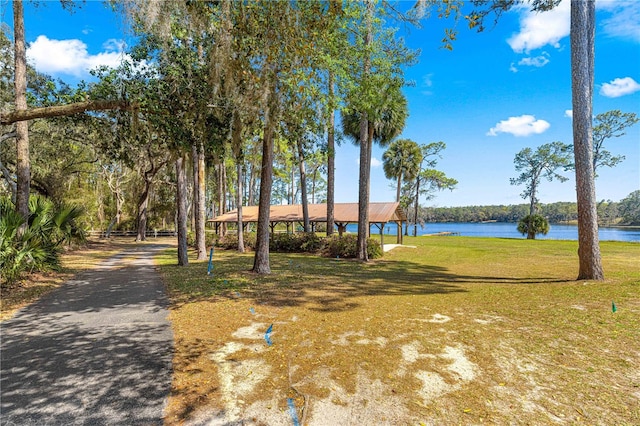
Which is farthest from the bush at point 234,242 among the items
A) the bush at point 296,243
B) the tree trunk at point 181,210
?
the tree trunk at point 181,210

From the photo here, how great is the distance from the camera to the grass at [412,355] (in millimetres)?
3080

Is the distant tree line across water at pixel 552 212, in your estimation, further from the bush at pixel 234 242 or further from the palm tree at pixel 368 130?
the bush at pixel 234 242

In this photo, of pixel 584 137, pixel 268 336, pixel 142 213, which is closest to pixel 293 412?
pixel 268 336

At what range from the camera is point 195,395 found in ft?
10.8

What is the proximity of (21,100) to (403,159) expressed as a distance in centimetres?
3596

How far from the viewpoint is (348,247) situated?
17.9 m

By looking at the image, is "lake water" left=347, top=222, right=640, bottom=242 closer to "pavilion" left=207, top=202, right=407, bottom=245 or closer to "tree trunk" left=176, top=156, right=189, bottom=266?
"pavilion" left=207, top=202, right=407, bottom=245

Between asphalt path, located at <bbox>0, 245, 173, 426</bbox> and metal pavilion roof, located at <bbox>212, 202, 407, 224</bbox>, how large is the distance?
16.2m

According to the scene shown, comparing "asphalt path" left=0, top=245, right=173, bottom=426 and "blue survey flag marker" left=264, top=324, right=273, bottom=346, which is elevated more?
"asphalt path" left=0, top=245, right=173, bottom=426

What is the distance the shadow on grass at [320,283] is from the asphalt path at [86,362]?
72.3 inches

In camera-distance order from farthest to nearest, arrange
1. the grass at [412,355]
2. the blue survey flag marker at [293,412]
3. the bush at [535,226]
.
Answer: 1. the bush at [535,226]
2. the grass at [412,355]
3. the blue survey flag marker at [293,412]

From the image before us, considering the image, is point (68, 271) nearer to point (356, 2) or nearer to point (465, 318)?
point (465, 318)

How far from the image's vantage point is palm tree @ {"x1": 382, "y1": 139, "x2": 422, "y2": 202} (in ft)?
127

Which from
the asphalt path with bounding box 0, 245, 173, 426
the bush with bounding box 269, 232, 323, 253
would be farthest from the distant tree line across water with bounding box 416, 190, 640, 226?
the asphalt path with bounding box 0, 245, 173, 426
